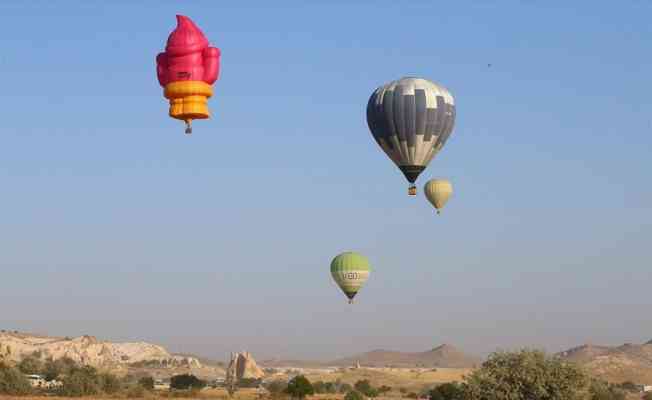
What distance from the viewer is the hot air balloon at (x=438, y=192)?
88.7 meters

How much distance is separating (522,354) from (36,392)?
49748 mm

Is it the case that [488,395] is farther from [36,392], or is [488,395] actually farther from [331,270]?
[36,392]

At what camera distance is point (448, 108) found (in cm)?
7325

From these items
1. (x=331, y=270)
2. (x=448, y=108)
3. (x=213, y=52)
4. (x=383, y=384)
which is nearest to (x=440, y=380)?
(x=383, y=384)

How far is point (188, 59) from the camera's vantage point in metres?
54.8

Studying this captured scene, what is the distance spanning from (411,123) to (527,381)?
773 inches

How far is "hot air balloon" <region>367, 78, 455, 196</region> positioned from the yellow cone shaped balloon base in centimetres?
1997

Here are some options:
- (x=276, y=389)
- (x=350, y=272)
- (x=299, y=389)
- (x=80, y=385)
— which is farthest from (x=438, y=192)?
(x=276, y=389)

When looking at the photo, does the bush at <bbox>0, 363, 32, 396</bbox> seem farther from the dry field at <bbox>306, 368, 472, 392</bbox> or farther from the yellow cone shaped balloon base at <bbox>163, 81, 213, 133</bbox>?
the dry field at <bbox>306, 368, 472, 392</bbox>

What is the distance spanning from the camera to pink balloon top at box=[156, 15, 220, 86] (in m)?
54.7

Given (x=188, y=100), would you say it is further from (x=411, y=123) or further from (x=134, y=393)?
(x=134, y=393)

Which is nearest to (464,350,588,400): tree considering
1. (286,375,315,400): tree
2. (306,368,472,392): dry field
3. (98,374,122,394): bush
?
(286,375,315,400): tree

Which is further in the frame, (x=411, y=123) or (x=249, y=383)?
(x=249, y=383)

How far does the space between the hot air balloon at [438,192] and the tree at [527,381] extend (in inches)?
1117
